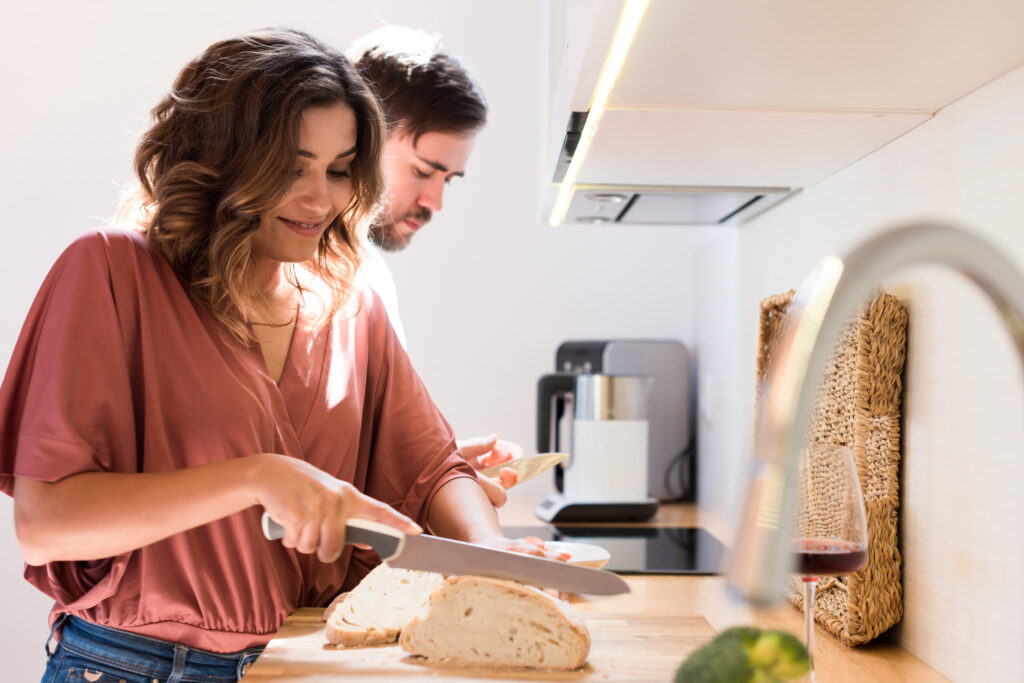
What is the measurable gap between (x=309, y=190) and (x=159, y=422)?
334 millimetres

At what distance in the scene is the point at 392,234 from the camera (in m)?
1.70

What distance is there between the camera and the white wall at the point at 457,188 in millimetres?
2309

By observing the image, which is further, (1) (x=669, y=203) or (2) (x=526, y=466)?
(1) (x=669, y=203)

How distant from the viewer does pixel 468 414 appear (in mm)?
2346

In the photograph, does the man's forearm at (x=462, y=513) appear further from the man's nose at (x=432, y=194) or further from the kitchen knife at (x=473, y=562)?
the man's nose at (x=432, y=194)

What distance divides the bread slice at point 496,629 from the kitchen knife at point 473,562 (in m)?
0.01

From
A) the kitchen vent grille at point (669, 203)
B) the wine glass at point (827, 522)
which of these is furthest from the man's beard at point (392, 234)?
the wine glass at point (827, 522)

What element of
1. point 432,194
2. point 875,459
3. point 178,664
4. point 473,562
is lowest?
point 178,664

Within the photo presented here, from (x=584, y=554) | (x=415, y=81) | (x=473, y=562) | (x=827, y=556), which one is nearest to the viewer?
(x=827, y=556)

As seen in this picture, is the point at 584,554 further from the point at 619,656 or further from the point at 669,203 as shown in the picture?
the point at 669,203

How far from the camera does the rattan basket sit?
98cm

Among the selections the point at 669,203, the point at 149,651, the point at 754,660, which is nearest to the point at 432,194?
the point at 669,203

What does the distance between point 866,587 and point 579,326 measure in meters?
1.45

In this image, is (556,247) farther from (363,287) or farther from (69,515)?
(69,515)
